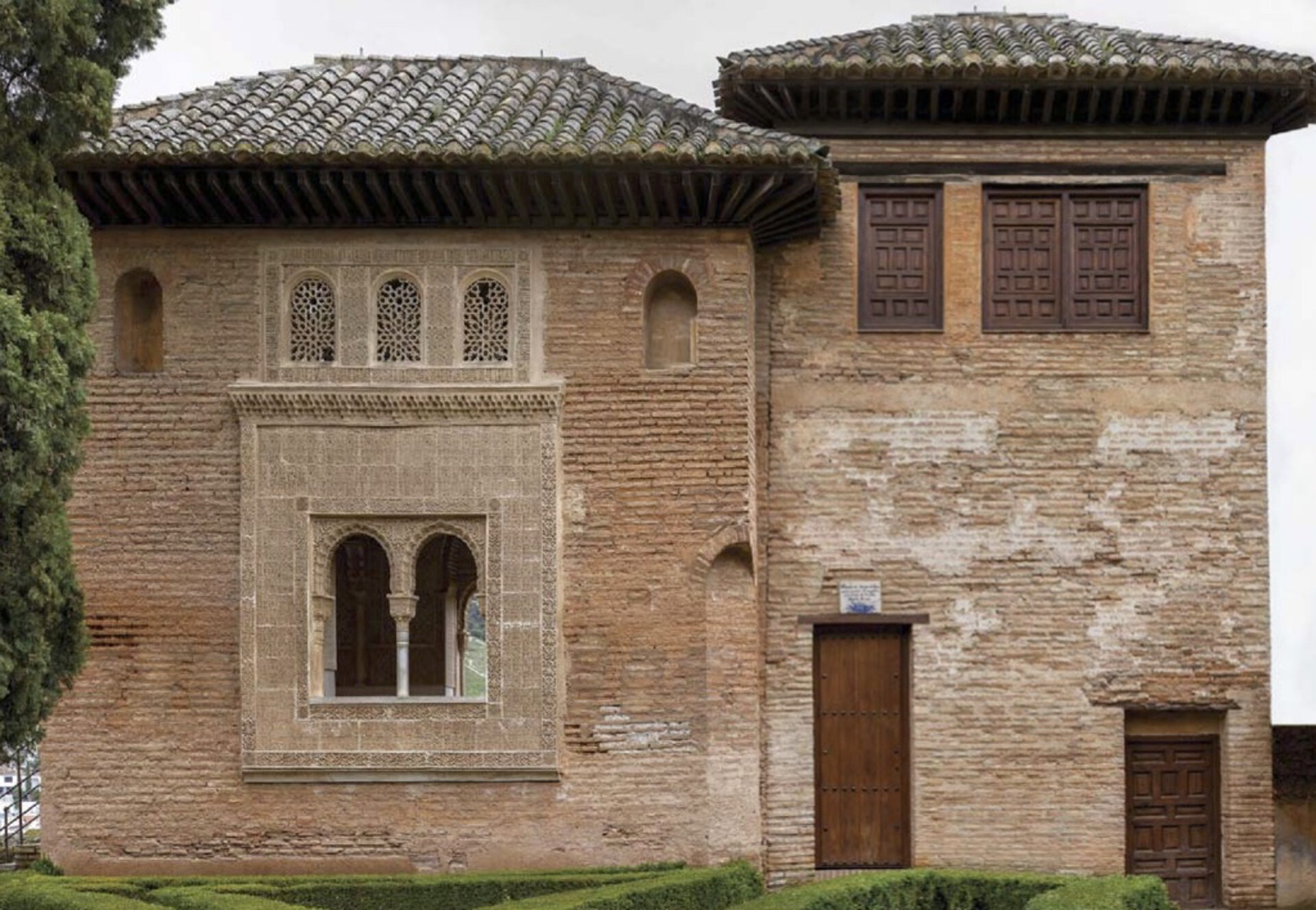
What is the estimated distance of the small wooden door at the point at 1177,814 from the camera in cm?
1498

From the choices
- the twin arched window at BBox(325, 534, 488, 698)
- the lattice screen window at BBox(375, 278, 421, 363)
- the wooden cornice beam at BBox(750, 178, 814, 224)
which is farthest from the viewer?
the twin arched window at BBox(325, 534, 488, 698)

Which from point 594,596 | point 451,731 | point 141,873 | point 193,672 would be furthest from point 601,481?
point 141,873

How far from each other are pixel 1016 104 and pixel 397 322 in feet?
16.1

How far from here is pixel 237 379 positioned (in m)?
14.0

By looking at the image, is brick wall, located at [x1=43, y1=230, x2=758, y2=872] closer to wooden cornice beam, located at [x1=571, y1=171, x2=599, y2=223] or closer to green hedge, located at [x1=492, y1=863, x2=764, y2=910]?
wooden cornice beam, located at [x1=571, y1=171, x2=599, y2=223]

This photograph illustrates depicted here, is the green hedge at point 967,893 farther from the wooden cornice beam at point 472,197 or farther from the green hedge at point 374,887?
the wooden cornice beam at point 472,197

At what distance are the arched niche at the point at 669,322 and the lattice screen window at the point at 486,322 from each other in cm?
101

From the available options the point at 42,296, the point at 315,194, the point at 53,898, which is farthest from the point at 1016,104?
the point at 53,898

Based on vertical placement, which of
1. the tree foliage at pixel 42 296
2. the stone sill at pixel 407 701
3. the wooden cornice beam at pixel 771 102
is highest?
the wooden cornice beam at pixel 771 102

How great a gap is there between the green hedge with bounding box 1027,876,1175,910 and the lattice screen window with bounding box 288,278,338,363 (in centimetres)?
610

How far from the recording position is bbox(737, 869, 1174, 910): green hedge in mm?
12094

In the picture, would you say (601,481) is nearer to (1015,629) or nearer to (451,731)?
(451,731)

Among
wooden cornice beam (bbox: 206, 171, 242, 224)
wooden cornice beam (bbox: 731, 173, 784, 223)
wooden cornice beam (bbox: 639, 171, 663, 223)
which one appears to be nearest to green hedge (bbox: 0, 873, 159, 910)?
wooden cornice beam (bbox: 206, 171, 242, 224)

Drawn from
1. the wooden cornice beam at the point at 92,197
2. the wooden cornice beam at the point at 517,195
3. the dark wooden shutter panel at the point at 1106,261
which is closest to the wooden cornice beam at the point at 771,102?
the wooden cornice beam at the point at 517,195
